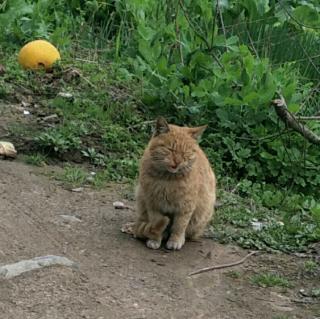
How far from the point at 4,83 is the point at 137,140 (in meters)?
1.38

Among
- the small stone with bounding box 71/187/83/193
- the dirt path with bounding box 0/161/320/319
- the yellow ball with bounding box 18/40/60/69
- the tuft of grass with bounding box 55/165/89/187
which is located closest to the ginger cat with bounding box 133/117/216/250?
the dirt path with bounding box 0/161/320/319

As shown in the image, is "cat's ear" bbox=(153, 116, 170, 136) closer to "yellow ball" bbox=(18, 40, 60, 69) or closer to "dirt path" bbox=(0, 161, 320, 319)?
"dirt path" bbox=(0, 161, 320, 319)

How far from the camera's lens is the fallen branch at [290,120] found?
662 cm

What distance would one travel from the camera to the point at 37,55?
7.85m

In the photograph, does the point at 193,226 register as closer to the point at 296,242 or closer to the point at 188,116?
the point at 296,242

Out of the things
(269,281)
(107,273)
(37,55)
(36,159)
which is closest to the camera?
(107,273)

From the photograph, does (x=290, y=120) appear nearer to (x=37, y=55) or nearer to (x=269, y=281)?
(x=269, y=281)

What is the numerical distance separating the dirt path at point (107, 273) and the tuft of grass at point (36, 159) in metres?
0.48

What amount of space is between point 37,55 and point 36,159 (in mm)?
1814

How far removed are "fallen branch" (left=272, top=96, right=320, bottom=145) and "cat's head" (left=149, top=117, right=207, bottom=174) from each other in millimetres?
1631

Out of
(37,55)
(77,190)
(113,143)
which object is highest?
(37,55)

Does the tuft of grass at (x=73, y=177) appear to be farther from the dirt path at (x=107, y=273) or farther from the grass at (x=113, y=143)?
the dirt path at (x=107, y=273)

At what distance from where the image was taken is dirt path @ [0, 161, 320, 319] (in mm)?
4242

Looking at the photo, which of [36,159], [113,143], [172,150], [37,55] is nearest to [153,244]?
[172,150]
